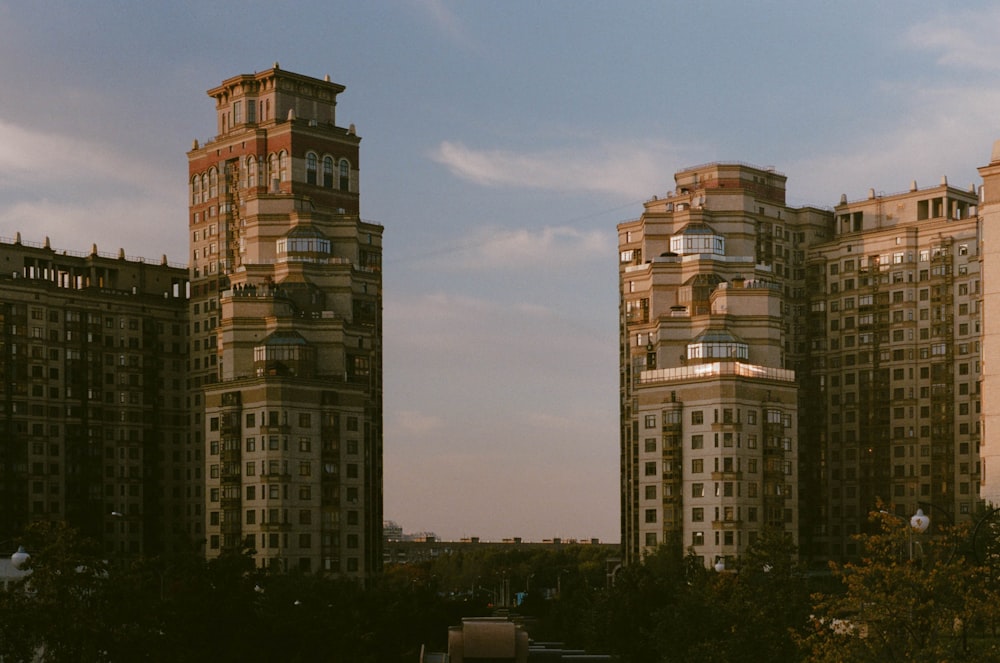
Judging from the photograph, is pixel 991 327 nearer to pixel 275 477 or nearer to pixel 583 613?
pixel 583 613

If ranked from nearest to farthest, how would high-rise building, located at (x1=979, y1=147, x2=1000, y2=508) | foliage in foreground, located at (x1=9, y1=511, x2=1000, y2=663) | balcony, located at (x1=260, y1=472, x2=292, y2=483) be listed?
foliage in foreground, located at (x1=9, y1=511, x2=1000, y2=663) → high-rise building, located at (x1=979, y1=147, x2=1000, y2=508) → balcony, located at (x1=260, y1=472, x2=292, y2=483)

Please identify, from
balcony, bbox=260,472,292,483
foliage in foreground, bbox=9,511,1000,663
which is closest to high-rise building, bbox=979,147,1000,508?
foliage in foreground, bbox=9,511,1000,663

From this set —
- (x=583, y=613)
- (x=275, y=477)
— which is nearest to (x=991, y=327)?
(x=583, y=613)

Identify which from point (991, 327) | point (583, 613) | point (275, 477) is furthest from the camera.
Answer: point (275, 477)

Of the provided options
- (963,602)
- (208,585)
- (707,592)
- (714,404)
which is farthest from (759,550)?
(714,404)

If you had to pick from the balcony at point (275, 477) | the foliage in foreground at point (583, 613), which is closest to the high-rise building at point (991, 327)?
the foliage in foreground at point (583, 613)

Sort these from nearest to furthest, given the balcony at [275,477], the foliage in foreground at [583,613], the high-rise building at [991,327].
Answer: the foliage in foreground at [583,613]
the high-rise building at [991,327]
the balcony at [275,477]

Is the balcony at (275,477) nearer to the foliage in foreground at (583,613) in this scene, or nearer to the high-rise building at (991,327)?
the foliage in foreground at (583,613)

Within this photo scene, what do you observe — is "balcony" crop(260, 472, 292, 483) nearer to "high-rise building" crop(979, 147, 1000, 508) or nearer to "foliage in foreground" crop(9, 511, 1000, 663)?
"foliage in foreground" crop(9, 511, 1000, 663)

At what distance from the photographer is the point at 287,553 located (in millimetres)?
194875

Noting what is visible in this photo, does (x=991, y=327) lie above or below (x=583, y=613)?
above

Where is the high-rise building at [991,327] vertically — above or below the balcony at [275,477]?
above

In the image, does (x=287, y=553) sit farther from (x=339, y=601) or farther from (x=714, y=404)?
(x=339, y=601)

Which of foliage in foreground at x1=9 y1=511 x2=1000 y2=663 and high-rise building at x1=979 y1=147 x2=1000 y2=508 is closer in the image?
foliage in foreground at x1=9 y1=511 x2=1000 y2=663
